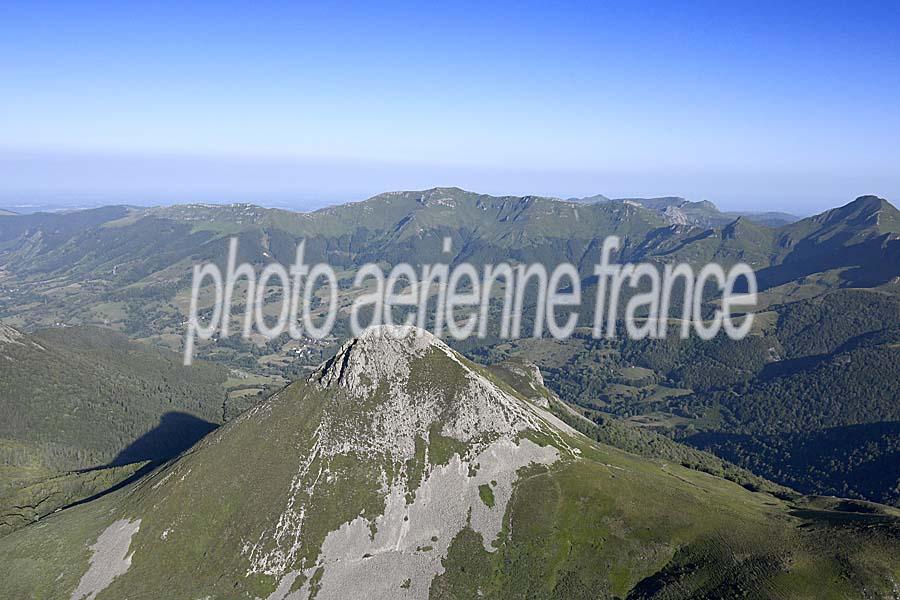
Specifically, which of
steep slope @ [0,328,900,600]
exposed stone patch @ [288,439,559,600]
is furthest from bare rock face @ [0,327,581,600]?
steep slope @ [0,328,900,600]

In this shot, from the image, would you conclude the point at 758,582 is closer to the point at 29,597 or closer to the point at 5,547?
the point at 29,597

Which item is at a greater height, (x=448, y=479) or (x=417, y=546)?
(x=448, y=479)

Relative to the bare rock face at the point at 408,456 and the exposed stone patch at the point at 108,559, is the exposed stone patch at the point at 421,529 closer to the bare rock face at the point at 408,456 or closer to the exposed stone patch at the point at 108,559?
the bare rock face at the point at 408,456

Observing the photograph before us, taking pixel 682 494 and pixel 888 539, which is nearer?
pixel 888 539

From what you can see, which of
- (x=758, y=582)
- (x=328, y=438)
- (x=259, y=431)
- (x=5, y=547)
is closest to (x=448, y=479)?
(x=328, y=438)

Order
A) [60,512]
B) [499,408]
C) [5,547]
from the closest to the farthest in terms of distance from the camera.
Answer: [5,547]
[499,408]
[60,512]

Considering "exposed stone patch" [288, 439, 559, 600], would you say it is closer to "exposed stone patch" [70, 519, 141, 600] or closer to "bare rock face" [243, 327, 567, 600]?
"bare rock face" [243, 327, 567, 600]

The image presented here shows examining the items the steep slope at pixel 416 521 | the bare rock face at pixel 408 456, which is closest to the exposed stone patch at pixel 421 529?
the bare rock face at pixel 408 456

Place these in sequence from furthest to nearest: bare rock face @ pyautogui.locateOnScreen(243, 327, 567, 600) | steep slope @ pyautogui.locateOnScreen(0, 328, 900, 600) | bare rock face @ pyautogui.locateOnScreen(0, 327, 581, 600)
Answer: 1. bare rock face @ pyautogui.locateOnScreen(243, 327, 567, 600)
2. bare rock face @ pyautogui.locateOnScreen(0, 327, 581, 600)
3. steep slope @ pyautogui.locateOnScreen(0, 328, 900, 600)
